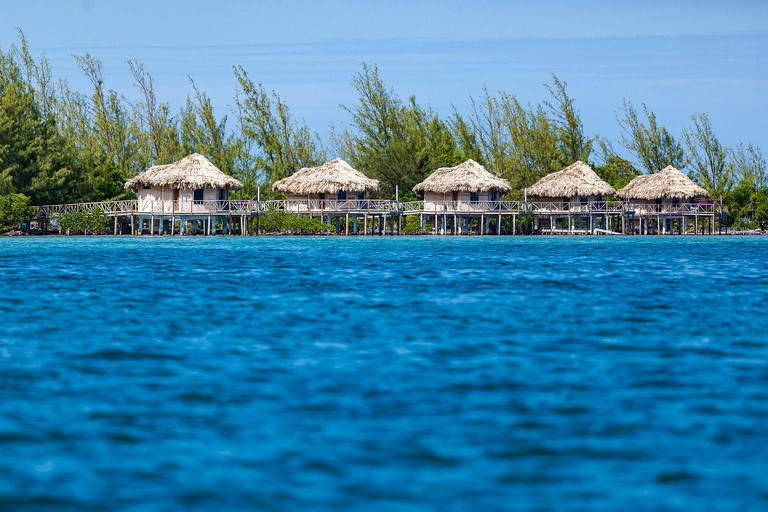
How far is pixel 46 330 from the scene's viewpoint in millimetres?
12656

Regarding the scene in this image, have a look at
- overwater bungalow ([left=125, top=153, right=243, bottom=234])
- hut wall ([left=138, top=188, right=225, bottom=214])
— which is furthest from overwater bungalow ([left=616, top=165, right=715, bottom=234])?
hut wall ([left=138, top=188, right=225, bottom=214])

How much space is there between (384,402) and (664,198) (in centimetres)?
5431

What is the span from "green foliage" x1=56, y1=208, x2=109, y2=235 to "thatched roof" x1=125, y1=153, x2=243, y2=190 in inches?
76.2

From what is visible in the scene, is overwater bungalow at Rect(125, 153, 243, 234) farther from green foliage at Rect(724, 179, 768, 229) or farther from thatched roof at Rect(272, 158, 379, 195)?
green foliage at Rect(724, 179, 768, 229)

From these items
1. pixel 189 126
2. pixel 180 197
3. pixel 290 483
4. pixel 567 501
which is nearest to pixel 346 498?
pixel 290 483

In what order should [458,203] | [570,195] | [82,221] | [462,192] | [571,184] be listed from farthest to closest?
[571,184] → [570,195] → [458,203] → [462,192] → [82,221]

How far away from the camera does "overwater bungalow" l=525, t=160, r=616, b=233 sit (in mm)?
57406

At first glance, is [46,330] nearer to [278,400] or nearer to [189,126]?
[278,400]

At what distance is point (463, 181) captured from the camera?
5556 cm

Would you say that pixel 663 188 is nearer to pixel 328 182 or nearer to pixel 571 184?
pixel 571 184

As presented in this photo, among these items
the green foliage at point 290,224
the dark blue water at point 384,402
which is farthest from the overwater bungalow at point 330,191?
the dark blue water at point 384,402

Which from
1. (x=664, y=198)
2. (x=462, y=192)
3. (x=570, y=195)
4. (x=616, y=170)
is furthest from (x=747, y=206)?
(x=462, y=192)

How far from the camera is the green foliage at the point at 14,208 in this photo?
4956cm

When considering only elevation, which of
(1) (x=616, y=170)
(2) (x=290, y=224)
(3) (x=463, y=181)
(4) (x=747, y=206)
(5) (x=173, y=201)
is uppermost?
(1) (x=616, y=170)
